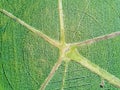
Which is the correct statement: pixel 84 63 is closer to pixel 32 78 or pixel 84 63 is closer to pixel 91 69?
pixel 91 69

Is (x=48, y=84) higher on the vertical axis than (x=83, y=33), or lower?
lower

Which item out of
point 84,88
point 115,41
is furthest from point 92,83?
point 115,41


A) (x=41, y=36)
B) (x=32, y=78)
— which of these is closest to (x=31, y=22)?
(x=41, y=36)

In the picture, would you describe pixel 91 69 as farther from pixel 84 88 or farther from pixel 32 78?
pixel 32 78

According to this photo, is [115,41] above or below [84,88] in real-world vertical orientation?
above

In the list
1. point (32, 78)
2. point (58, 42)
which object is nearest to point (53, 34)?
point (58, 42)
